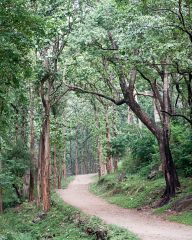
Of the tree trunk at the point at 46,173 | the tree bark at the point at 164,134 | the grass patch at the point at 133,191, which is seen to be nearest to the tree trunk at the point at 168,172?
the tree bark at the point at 164,134

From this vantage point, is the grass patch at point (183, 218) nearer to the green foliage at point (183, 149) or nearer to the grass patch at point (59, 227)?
the grass patch at point (59, 227)

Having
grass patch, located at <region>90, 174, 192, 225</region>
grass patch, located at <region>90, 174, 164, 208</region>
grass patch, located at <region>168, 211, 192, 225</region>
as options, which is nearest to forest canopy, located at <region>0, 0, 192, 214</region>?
grass patch, located at <region>90, 174, 192, 225</region>

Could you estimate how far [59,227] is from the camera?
1568 cm

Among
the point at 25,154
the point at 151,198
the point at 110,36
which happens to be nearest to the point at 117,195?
the point at 151,198

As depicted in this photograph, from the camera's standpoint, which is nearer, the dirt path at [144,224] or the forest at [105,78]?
the dirt path at [144,224]

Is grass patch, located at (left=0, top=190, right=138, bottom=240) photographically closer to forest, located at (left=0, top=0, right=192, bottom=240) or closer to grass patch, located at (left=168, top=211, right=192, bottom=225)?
forest, located at (left=0, top=0, right=192, bottom=240)

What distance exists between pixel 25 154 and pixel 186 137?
39.1 feet

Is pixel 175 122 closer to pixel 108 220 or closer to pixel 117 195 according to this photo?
pixel 117 195

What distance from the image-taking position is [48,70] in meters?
19.1

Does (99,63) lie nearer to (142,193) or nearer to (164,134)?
(164,134)

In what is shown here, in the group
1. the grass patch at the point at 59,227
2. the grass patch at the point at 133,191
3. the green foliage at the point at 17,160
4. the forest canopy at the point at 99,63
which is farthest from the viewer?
the green foliage at the point at 17,160

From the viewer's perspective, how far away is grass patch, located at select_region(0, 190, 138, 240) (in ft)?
39.9

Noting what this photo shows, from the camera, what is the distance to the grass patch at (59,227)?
12.2 meters

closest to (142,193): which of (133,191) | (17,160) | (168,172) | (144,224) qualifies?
(133,191)
